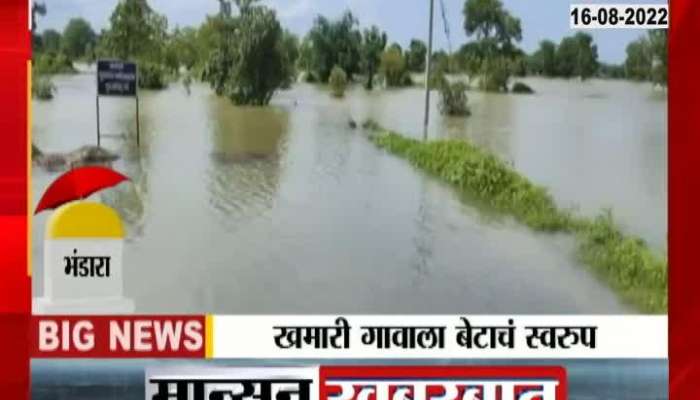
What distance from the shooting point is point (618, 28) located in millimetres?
2660

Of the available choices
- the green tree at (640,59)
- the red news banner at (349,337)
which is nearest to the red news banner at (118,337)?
the red news banner at (349,337)

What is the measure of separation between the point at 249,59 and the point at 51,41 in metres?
0.52

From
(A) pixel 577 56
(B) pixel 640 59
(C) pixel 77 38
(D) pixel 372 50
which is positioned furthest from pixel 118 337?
(B) pixel 640 59

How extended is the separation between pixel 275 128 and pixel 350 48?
298mm

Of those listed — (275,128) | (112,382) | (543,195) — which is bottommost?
(112,382)

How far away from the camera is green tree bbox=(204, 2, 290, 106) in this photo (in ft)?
8.80

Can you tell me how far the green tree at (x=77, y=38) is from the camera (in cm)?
260

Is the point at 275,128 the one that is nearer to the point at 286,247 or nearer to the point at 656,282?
the point at 286,247

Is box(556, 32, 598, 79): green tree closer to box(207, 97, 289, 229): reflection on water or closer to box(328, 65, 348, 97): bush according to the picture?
box(328, 65, 348, 97): bush

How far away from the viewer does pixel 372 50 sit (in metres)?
2.70

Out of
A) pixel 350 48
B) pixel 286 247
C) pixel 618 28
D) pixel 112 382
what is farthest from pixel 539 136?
pixel 112 382

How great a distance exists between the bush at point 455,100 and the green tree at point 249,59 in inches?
16.9

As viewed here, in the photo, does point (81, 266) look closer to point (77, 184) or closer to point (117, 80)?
point (77, 184)

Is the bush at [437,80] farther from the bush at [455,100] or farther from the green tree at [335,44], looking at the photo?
the green tree at [335,44]
